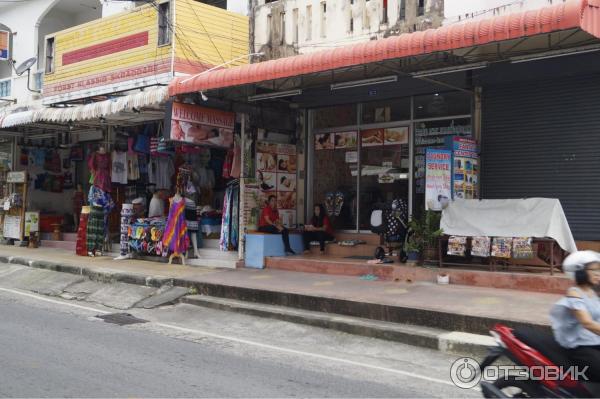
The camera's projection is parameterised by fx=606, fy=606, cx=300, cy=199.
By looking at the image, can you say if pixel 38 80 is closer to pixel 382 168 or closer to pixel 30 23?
pixel 30 23

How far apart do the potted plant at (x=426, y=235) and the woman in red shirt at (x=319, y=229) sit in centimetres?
279

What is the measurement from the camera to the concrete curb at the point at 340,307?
25.9ft

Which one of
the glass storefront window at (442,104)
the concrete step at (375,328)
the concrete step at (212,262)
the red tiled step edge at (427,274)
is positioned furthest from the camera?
the concrete step at (212,262)

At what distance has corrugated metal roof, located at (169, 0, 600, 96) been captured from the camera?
26.3 ft

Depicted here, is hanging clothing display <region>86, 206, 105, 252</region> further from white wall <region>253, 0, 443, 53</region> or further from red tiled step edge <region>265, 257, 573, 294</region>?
white wall <region>253, 0, 443, 53</region>

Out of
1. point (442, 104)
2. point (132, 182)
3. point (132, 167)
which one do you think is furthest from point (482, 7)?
point (132, 182)

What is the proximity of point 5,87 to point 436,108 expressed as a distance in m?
16.3

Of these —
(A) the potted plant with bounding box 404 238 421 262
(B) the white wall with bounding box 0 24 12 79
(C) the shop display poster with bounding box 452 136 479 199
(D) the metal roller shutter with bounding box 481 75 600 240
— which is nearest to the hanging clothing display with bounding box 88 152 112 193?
(A) the potted plant with bounding box 404 238 421 262

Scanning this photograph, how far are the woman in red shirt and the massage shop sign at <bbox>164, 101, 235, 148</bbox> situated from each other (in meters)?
2.51

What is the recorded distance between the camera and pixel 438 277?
10.6m

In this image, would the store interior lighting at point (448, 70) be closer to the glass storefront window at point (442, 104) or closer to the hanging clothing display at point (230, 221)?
the glass storefront window at point (442, 104)

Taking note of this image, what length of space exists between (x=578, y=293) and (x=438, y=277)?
6.10 metres

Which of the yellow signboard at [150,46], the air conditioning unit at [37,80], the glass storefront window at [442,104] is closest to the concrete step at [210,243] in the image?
the yellow signboard at [150,46]

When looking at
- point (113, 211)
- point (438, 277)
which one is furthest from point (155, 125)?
point (438, 277)
